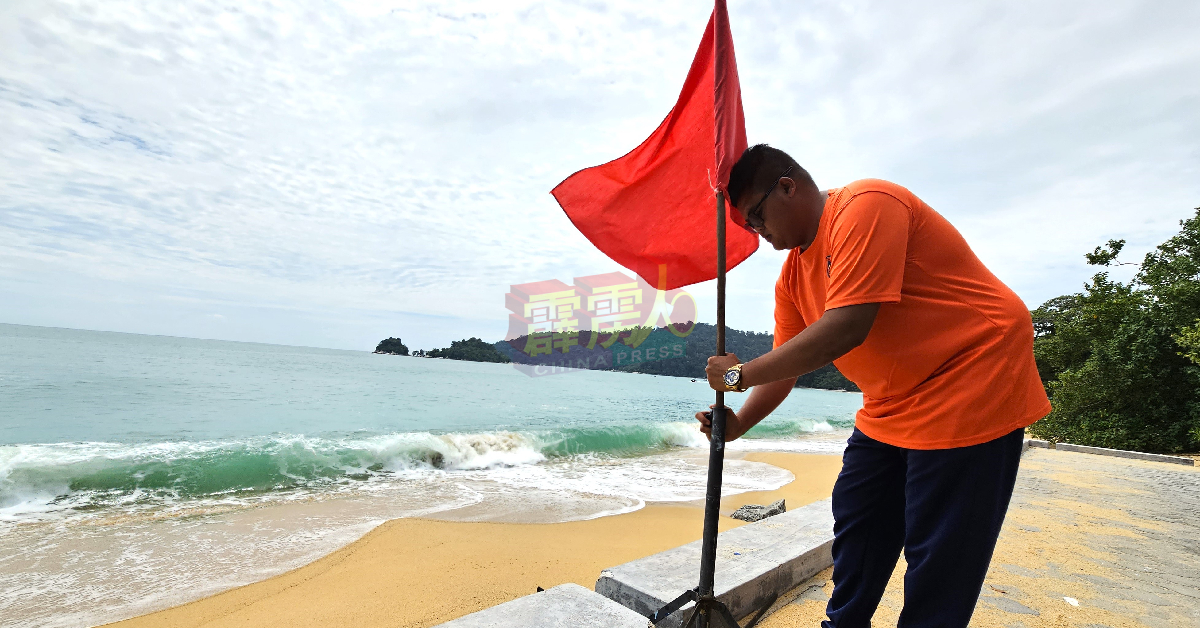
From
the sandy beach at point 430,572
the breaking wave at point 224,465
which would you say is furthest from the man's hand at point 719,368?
the breaking wave at point 224,465

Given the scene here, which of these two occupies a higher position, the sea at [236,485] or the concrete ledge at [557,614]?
the concrete ledge at [557,614]

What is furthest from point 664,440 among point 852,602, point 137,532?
point 852,602

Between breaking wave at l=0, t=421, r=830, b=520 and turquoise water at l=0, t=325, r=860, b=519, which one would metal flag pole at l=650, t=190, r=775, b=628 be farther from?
turquoise water at l=0, t=325, r=860, b=519

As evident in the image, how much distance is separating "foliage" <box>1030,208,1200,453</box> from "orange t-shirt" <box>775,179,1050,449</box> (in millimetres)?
14350

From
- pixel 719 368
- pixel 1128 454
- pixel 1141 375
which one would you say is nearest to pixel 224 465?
pixel 719 368

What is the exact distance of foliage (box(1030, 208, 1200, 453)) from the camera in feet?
42.0

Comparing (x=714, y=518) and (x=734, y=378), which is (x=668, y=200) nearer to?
(x=734, y=378)

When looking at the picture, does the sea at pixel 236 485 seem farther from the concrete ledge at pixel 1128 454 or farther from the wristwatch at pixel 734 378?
the concrete ledge at pixel 1128 454

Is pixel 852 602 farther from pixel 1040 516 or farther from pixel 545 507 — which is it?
pixel 545 507

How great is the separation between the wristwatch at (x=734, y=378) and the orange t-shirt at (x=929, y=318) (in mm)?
337

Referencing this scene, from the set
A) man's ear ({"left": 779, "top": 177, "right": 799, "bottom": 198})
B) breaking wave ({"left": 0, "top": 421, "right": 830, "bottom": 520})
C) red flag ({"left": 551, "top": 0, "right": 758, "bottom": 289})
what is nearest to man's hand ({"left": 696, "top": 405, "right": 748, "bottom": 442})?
red flag ({"left": 551, "top": 0, "right": 758, "bottom": 289})

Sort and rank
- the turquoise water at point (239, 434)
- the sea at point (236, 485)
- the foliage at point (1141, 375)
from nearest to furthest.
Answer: the sea at point (236, 485) < the turquoise water at point (239, 434) < the foliage at point (1141, 375)

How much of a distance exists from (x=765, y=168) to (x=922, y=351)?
2.28ft

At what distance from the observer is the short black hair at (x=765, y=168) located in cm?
172
